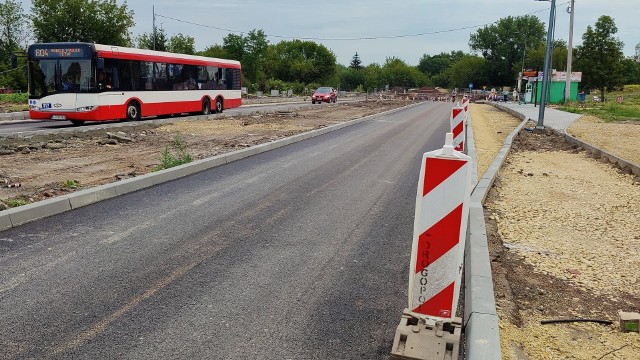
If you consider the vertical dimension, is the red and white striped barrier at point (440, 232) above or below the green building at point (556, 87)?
below

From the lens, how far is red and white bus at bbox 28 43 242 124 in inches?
730

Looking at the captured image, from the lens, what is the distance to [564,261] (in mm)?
5391

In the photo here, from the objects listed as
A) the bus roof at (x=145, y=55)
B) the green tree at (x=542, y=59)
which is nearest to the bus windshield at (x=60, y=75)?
the bus roof at (x=145, y=55)

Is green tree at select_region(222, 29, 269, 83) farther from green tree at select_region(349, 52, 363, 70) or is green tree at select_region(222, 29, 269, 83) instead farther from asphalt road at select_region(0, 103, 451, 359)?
green tree at select_region(349, 52, 363, 70)

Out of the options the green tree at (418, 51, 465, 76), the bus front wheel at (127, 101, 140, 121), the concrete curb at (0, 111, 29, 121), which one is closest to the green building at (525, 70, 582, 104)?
the bus front wheel at (127, 101, 140, 121)

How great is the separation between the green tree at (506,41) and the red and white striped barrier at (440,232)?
12985 cm

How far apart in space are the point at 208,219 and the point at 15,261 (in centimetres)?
231

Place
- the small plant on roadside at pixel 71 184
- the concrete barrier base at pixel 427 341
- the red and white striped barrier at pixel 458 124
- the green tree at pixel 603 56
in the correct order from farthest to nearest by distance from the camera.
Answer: the green tree at pixel 603 56 → the red and white striped barrier at pixel 458 124 → the small plant on roadside at pixel 71 184 → the concrete barrier base at pixel 427 341

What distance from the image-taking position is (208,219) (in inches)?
271

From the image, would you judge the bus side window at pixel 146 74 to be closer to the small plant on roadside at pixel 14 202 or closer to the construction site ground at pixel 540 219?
the construction site ground at pixel 540 219

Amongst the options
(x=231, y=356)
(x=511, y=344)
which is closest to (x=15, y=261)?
(x=231, y=356)

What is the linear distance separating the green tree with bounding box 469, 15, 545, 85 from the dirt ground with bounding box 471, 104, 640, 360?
123 meters

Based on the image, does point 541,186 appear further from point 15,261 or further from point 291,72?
point 291,72

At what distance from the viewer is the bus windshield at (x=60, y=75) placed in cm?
1853
